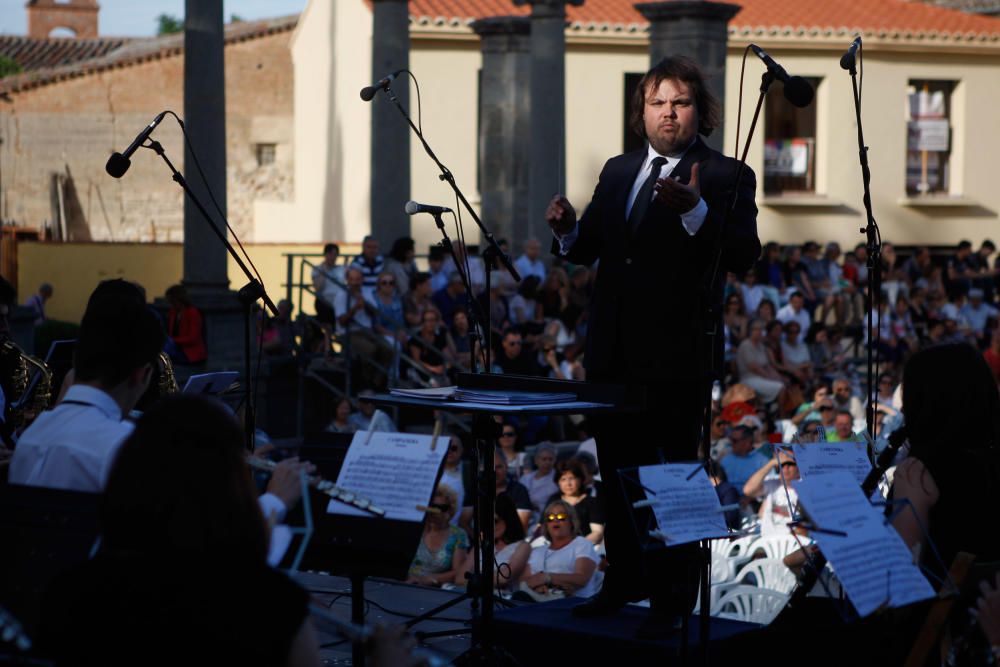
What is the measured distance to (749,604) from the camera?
780cm

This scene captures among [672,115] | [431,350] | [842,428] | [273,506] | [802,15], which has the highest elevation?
[802,15]

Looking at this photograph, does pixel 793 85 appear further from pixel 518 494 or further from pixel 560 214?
pixel 518 494

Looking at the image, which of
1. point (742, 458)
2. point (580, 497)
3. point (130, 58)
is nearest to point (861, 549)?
point (580, 497)

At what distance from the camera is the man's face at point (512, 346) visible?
1423cm

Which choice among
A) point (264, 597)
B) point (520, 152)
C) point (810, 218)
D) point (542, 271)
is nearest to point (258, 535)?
point (264, 597)

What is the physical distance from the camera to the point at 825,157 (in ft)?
93.1

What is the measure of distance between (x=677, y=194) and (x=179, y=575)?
8.03 ft

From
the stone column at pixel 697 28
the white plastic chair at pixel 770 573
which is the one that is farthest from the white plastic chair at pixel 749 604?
the stone column at pixel 697 28

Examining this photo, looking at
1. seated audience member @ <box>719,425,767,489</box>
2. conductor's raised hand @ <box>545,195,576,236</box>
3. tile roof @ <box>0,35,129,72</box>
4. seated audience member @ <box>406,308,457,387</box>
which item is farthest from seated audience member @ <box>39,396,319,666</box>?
tile roof @ <box>0,35,129,72</box>

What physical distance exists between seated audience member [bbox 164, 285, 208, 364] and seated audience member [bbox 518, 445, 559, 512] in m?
3.52

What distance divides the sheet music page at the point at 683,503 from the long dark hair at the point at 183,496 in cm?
159

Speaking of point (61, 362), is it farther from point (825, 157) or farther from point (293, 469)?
point (825, 157)

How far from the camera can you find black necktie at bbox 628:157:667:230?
17.7ft

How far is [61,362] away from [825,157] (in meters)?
23.6
